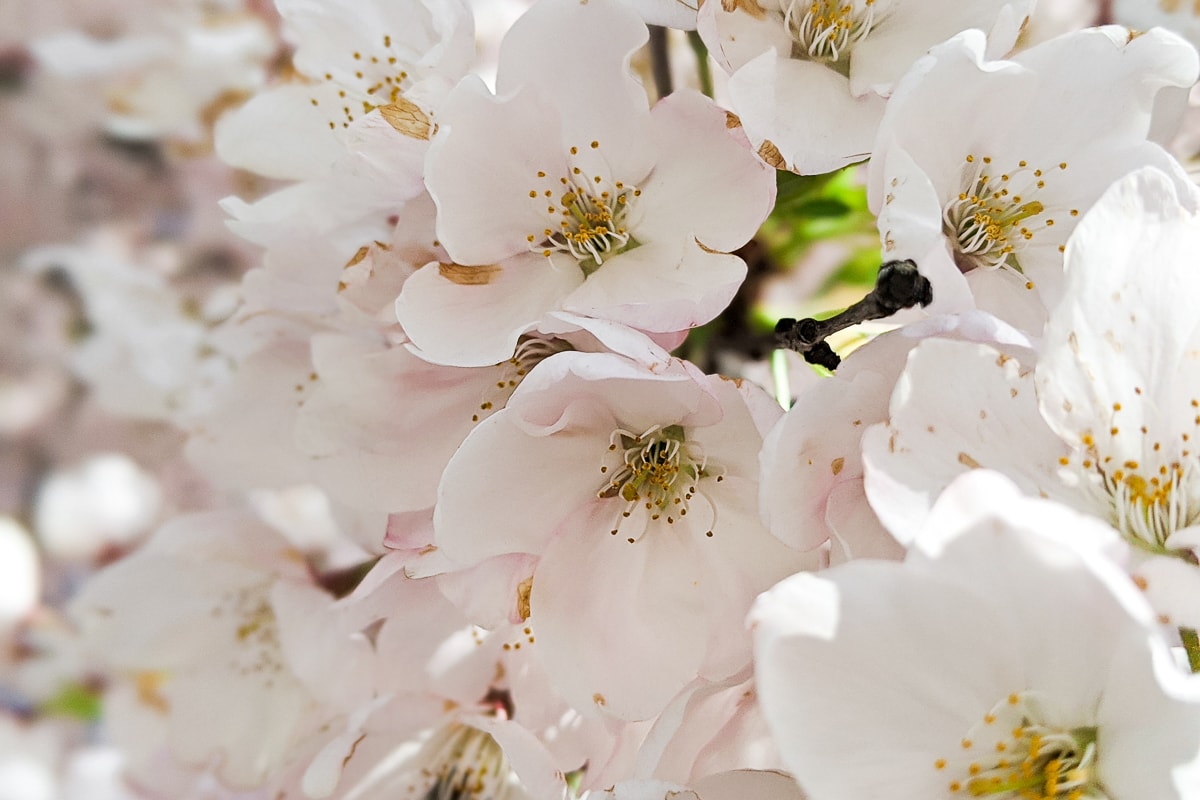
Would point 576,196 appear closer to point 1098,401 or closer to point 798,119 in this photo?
point 798,119

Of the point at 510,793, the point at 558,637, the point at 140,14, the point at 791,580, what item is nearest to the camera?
the point at 791,580

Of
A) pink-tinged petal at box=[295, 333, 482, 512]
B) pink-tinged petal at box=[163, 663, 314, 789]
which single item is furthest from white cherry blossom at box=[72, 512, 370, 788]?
pink-tinged petal at box=[295, 333, 482, 512]

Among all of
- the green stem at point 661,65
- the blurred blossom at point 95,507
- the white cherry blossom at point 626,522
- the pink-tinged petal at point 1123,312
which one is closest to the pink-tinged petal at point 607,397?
the white cherry blossom at point 626,522

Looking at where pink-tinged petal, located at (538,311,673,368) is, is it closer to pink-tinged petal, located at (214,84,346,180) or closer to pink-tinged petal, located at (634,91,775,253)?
pink-tinged petal, located at (634,91,775,253)

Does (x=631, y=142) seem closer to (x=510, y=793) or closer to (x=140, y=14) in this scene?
(x=510, y=793)

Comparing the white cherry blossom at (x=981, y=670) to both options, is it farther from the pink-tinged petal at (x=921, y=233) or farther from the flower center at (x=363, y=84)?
the flower center at (x=363, y=84)

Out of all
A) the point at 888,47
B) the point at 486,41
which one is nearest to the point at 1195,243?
the point at 888,47

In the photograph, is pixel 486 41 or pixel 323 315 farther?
pixel 486 41

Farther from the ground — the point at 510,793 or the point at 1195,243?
the point at 1195,243
